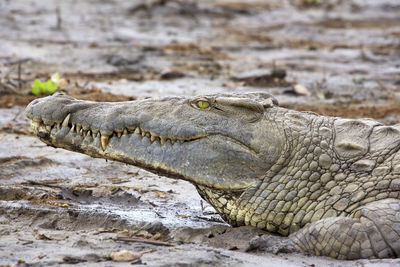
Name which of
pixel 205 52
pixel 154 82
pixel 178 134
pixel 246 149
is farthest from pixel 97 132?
pixel 205 52

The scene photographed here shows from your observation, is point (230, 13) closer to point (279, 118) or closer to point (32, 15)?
point (32, 15)

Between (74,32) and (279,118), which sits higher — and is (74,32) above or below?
below

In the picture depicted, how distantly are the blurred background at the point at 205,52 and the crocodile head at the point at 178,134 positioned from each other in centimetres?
28

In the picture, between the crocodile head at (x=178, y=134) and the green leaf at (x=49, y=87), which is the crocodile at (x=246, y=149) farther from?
the green leaf at (x=49, y=87)

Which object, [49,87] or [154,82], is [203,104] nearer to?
[49,87]

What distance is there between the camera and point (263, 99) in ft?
13.5

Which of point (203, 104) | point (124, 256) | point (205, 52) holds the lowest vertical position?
point (205, 52)

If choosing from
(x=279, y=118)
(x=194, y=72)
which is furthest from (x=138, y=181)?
(x=194, y=72)

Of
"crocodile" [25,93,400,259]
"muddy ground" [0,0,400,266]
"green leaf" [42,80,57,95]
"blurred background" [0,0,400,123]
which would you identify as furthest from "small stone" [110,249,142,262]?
"green leaf" [42,80,57,95]

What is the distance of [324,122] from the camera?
13.1ft

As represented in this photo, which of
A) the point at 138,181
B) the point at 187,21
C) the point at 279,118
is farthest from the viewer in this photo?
the point at 187,21

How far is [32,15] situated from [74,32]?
129cm

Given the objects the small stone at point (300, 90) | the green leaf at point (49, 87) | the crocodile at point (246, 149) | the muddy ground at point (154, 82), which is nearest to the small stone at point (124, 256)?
the muddy ground at point (154, 82)

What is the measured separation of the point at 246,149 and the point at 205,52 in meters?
6.35
